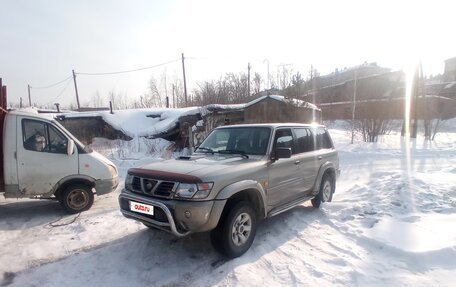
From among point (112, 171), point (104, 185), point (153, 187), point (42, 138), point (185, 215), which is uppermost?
point (42, 138)

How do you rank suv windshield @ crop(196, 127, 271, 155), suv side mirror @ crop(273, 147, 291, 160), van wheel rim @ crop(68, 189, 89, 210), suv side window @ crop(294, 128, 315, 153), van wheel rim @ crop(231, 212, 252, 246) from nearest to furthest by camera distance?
van wheel rim @ crop(231, 212, 252, 246) → suv side mirror @ crop(273, 147, 291, 160) → suv windshield @ crop(196, 127, 271, 155) → suv side window @ crop(294, 128, 315, 153) → van wheel rim @ crop(68, 189, 89, 210)

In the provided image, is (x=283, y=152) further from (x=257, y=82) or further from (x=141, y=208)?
(x=257, y=82)

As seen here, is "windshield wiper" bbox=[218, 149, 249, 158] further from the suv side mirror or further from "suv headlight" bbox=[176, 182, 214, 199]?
"suv headlight" bbox=[176, 182, 214, 199]

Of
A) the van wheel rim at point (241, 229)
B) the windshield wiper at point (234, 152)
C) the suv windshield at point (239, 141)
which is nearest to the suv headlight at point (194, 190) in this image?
the van wheel rim at point (241, 229)

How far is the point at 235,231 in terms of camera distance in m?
A: 4.19

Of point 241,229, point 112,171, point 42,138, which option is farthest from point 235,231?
point 42,138

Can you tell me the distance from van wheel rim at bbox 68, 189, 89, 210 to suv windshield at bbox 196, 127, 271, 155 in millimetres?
2803

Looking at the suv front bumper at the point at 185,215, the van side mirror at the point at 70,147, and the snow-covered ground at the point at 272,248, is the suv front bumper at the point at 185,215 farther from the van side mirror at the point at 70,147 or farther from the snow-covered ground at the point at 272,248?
the van side mirror at the point at 70,147

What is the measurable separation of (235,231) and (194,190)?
909 mm

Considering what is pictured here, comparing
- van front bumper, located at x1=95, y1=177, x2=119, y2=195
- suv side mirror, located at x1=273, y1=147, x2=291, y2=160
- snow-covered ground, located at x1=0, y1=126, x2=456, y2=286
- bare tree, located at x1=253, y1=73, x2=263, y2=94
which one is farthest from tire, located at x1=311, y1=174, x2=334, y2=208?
bare tree, located at x1=253, y1=73, x2=263, y2=94

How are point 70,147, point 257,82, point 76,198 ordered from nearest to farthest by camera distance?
point 70,147
point 76,198
point 257,82

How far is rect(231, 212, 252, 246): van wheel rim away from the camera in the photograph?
417 cm

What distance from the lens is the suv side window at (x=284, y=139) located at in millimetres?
5164

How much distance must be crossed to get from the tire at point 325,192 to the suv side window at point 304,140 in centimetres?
80
